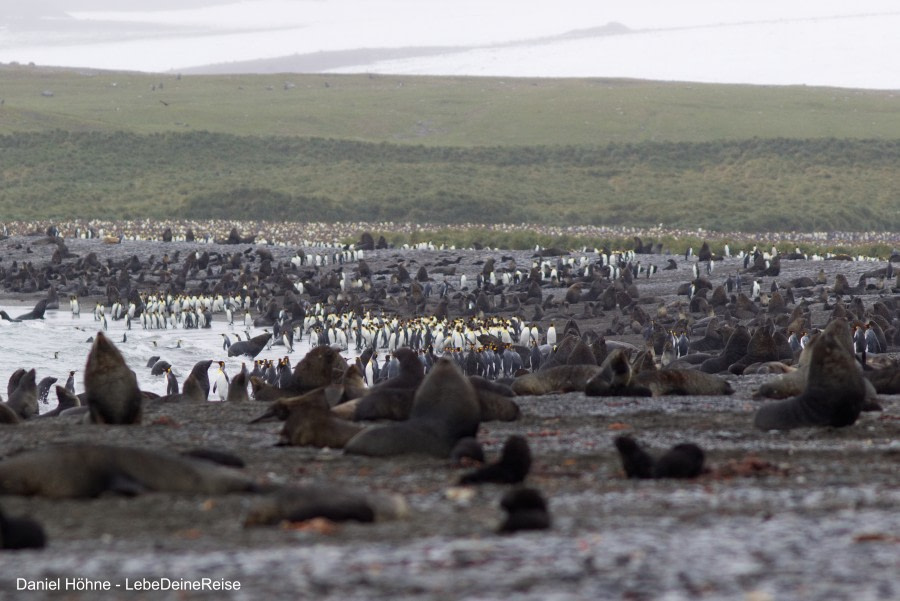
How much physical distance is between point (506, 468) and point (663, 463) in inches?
30.7

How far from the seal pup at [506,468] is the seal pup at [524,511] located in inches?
37.1

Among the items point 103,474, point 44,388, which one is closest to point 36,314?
point 44,388

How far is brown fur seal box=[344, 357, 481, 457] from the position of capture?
294 inches

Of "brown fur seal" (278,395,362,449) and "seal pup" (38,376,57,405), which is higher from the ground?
"brown fur seal" (278,395,362,449)

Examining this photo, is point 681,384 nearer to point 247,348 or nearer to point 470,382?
point 470,382

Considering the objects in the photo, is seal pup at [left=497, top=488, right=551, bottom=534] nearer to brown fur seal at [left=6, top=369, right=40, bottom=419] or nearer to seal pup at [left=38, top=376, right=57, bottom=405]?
brown fur seal at [left=6, top=369, right=40, bottom=419]

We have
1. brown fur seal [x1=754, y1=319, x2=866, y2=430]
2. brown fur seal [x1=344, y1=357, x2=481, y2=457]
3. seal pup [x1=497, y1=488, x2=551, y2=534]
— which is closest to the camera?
seal pup [x1=497, y1=488, x2=551, y2=534]

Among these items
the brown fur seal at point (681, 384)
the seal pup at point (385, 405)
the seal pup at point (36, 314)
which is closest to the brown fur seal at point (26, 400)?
the seal pup at point (385, 405)

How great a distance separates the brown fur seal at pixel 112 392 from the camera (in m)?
8.82

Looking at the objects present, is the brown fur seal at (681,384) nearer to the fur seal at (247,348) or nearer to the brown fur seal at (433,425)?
the brown fur seal at (433,425)

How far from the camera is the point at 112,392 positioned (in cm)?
895

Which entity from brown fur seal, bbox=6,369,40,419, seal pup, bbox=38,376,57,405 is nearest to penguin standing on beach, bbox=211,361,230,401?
seal pup, bbox=38,376,57,405

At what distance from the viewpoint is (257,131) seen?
83.6 metres

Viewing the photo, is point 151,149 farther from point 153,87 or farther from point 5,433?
point 5,433
